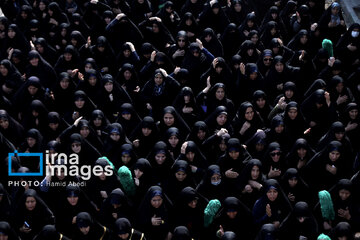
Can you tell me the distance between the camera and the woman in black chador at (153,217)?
859 centimetres

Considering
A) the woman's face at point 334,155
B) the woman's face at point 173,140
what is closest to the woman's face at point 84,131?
the woman's face at point 173,140

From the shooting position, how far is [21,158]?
957 cm

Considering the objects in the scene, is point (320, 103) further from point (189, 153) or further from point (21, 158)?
point (21, 158)

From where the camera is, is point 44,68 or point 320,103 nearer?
point 320,103

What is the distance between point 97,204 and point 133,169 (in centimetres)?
62

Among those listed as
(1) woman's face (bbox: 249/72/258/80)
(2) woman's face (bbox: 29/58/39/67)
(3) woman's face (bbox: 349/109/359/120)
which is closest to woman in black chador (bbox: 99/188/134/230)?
(1) woman's face (bbox: 249/72/258/80)

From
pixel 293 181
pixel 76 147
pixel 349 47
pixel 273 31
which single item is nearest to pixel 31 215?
pixel 76 147

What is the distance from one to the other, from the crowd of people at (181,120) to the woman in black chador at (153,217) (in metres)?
0.02

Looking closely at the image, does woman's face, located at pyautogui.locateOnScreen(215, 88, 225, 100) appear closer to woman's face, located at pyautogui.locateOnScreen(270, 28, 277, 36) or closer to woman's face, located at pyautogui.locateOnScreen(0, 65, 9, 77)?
woman's face, located at pyautogui.locateOnScreen(270, 28, 277, 36)

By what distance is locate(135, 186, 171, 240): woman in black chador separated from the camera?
8.59m

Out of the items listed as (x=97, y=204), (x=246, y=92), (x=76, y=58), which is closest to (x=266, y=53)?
(x=246, y=92)

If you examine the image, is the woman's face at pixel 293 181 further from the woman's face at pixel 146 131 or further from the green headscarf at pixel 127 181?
the woman's face at pixel 146 131

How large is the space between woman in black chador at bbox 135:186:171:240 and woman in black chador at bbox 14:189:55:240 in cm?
106

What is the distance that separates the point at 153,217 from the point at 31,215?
1.43m
